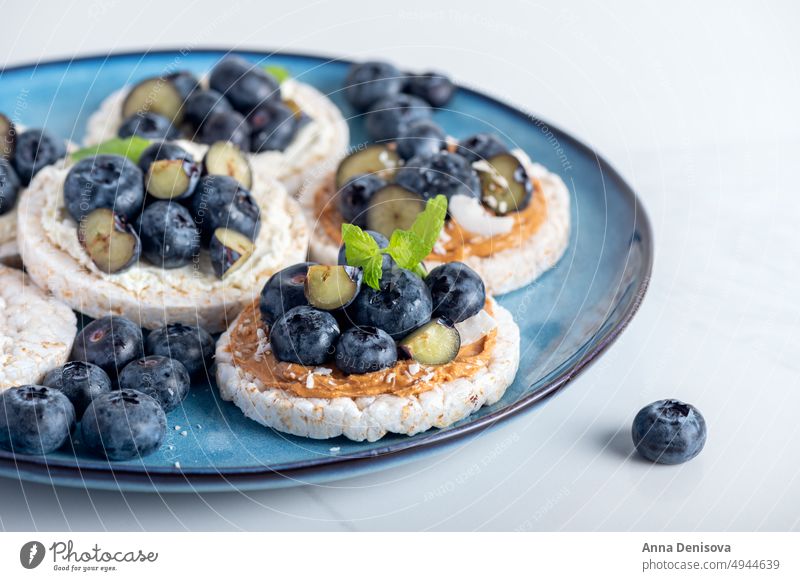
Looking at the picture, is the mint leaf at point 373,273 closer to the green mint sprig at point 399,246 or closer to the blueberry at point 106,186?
the green mint sprig at point 399,246

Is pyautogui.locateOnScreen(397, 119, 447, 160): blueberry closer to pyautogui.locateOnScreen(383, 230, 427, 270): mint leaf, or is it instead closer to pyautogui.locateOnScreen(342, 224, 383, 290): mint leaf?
pyautogui.locateOnScreen(383, 230, 427, 270): mint leaf

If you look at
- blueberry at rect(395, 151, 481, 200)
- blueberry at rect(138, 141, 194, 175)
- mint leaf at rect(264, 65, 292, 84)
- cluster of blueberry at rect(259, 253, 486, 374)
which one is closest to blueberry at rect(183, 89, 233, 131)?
mint leaf at rect(264, 65, 292, 84)

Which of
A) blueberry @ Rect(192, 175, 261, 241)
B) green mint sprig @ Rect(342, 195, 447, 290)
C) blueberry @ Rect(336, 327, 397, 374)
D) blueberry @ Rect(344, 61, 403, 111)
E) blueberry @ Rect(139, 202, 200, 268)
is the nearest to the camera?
blueberry @ Rect(336, 327, 397, 374)

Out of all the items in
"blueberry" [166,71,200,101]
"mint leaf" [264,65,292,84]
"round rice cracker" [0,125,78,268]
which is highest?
"mint leaf" [264,65,292,84]

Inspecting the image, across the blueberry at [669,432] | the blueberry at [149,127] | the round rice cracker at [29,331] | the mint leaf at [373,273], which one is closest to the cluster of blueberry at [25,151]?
the blueberry at [149,127]

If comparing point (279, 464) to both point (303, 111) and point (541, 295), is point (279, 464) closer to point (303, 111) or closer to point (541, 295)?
point (541, 295)
